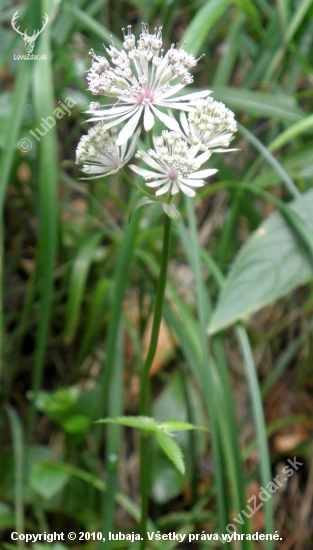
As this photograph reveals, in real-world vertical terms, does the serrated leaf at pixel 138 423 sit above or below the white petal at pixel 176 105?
below

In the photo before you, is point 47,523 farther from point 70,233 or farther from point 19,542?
point 70,233

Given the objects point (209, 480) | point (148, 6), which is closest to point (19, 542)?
point (209, 480)

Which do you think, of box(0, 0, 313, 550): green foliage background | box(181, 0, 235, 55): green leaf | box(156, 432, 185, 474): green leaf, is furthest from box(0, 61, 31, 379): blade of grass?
box(156, 432, 185, 474): green leaf

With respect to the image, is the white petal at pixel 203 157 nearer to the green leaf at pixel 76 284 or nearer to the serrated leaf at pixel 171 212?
the serrated leaf at pixel 171 212

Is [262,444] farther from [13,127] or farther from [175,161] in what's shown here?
[13,127]

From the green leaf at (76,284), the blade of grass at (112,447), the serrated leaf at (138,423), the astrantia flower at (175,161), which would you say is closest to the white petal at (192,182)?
the astrantia flower at (175,161)

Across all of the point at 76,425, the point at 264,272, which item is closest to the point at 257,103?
the point at 264,272
